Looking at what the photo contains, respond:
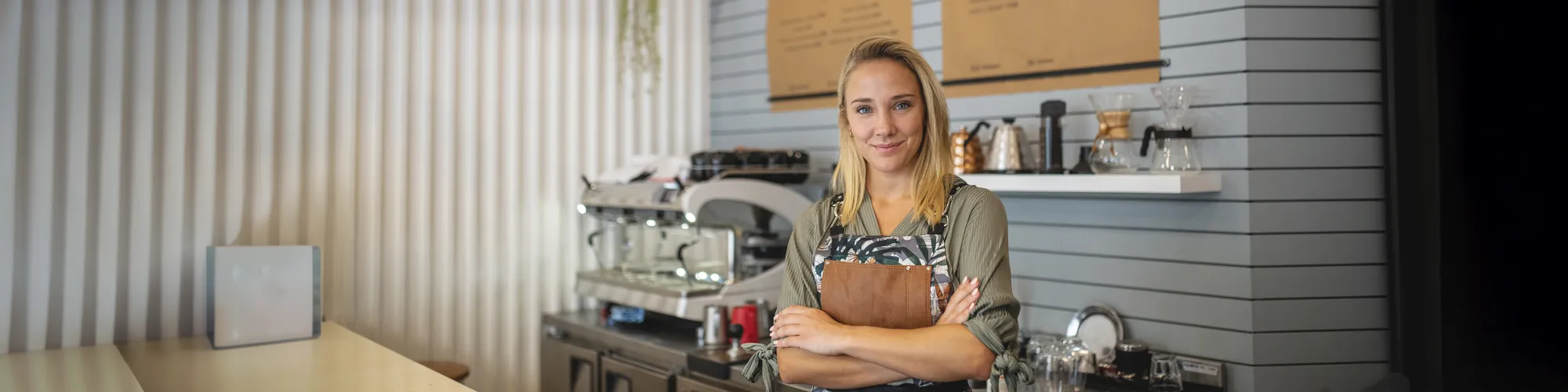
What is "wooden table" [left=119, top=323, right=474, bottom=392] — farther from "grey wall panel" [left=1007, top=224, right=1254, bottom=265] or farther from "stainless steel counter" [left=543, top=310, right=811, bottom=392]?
"grey wall panel" [left=1007, top=224, right=1254, bottom=265]

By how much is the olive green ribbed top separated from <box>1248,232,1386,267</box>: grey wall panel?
56.5 inches

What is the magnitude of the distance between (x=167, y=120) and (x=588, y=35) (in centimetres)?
171

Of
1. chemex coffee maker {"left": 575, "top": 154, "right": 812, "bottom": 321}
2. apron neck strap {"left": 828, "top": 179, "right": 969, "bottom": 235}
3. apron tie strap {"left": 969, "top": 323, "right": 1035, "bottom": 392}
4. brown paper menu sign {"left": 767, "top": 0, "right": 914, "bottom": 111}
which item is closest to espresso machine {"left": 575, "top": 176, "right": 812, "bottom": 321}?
chemex coffee maker {"left": 575, "top": 154, "right": 812, "bottom": 321}

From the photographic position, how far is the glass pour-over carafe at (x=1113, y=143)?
9.35 ft

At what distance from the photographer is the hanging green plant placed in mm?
4438

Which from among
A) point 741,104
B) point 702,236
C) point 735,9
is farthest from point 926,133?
point 735,9

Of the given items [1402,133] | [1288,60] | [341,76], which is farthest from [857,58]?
[341,76]

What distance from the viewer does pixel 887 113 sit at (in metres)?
Result: 1.73

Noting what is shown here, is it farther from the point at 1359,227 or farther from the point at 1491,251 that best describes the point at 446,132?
the point at 1491,251

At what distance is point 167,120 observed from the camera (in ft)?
10.7

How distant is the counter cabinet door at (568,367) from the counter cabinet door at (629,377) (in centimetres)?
6

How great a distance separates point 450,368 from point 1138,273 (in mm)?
2595

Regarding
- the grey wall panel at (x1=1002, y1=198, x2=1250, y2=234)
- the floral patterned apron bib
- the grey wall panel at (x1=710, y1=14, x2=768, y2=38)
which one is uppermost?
the grey wall panel at (x1=710, y1=14, x2=768, y2=38)

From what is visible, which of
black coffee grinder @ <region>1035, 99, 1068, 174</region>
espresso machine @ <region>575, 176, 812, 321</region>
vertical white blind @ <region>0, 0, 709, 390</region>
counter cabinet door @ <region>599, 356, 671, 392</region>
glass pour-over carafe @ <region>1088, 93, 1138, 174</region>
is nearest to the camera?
glass pour-over carafe @ <region>1088, 93, 1138, 174</region>
